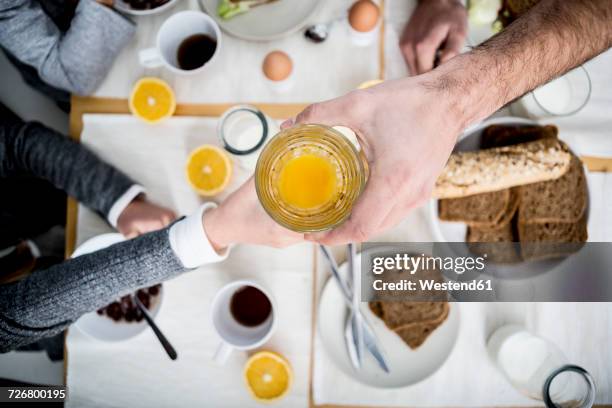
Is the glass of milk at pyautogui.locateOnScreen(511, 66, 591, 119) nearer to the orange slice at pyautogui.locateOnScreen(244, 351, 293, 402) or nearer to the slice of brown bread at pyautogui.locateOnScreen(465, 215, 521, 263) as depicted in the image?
the slice of brown bread at pyautogui.locateOnScreen(465, 215, 521, 263)

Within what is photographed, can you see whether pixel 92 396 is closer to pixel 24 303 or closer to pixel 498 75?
pixel 24 303

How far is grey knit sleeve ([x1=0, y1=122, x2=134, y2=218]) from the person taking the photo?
2.98 feet

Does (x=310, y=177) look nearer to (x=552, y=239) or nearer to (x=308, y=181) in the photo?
(x=308, y=181)

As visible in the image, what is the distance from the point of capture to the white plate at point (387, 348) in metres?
0.86

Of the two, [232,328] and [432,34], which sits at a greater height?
[432,34]

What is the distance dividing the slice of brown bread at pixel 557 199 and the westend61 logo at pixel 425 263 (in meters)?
0.13

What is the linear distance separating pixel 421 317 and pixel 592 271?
12.8 inches

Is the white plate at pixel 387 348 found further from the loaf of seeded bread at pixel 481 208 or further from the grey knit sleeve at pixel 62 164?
the grey knit sleeve at pixel 62 164

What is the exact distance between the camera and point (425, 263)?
87cm

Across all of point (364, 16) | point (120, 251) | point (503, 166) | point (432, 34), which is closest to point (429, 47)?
point (432, 34)

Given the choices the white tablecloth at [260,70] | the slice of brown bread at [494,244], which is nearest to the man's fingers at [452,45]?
the white tablecloth at [260,70]

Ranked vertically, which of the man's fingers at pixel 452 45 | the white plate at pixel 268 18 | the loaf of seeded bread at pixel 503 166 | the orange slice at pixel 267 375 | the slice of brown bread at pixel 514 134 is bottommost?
the orange slice at pixel 267 375

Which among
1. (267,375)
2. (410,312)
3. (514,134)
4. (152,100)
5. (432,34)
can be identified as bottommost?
(267,375)

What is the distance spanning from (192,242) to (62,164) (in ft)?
1.35
